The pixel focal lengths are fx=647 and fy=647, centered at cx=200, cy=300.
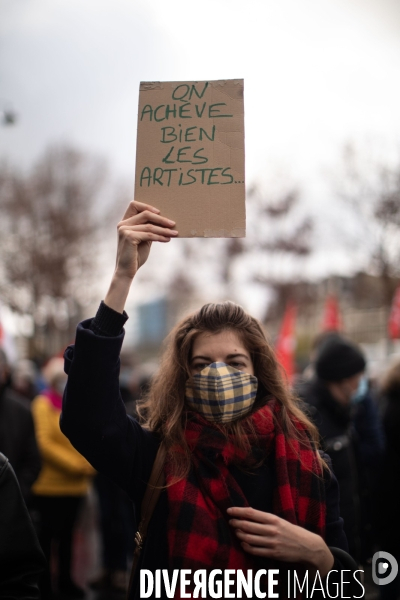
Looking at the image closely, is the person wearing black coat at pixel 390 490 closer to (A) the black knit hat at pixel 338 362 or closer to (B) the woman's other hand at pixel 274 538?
(A) the black knit hat at pixel 338 362

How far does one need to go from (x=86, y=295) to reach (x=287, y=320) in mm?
14595

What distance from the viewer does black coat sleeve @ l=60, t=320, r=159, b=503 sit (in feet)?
6.71

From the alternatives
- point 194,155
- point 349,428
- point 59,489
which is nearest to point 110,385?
point 194,155

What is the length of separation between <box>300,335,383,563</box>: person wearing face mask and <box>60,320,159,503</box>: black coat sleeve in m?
1.68

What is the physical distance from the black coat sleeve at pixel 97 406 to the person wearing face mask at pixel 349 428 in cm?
168

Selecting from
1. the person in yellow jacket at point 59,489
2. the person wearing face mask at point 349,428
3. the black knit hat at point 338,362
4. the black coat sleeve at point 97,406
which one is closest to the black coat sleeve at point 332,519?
the black coat sleeve at point 97,406

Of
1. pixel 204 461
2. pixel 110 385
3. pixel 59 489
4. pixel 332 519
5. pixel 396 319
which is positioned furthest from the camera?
pixel 396 319

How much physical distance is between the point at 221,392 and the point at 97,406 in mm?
442

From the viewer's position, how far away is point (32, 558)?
2016 millimetres

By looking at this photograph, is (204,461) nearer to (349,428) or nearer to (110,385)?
(110,385)

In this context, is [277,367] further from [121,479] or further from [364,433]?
[364,433]

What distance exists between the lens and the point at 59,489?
5.85 metres

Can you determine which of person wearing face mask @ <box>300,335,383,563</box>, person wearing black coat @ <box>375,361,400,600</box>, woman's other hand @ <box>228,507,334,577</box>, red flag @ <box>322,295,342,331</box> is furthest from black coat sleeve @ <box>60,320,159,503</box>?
red flag @ <box>322,295,342,331</box>

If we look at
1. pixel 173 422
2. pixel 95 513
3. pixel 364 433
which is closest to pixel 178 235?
pixel 173 422
